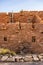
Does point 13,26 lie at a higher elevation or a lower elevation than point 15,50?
higher

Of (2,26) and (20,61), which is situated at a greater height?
(2,26)

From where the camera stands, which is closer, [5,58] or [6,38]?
[5,58]

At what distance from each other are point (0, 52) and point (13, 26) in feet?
8.10

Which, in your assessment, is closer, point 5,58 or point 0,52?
point 5,58

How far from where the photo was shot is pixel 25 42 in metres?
15.5

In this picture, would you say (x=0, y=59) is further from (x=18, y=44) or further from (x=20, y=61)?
(x=18, y=44)

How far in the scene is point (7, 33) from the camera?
1567cm

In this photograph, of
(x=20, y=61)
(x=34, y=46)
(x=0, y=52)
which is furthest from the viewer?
(x=34, y=46)

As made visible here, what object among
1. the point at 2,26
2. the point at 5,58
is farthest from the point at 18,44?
the point at 5,58

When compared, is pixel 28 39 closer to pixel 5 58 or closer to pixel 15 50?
pixel 15 50

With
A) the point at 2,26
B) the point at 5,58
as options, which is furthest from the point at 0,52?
the point at 2,26

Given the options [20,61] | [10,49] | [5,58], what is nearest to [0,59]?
[5,58]

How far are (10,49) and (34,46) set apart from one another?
180 centimetres

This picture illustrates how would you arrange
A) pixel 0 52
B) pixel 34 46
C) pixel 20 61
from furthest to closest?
pixel 34 46 → pixel 0 52 → pixel 20 61
